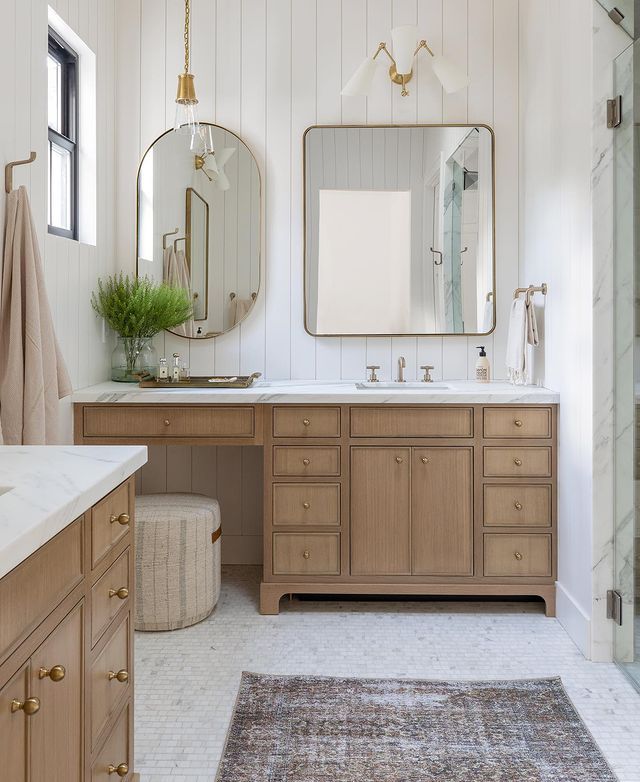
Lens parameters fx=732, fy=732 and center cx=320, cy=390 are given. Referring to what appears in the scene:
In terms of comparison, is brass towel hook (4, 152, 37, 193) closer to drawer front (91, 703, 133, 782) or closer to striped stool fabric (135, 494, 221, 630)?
striped stool fabric (135, 494, 221, 630)

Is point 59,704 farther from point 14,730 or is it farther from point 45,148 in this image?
point 45,148

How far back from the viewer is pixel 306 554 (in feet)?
9.79

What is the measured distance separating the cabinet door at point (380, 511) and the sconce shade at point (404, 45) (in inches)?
69.4

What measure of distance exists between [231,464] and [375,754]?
1.84 metres

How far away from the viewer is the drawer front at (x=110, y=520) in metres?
1.38

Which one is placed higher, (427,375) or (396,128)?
(396,128)

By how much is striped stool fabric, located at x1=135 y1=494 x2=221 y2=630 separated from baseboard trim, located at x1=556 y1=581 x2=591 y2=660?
1.40m

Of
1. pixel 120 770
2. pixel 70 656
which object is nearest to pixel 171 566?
pixel 120 770

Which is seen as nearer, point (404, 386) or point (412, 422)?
point (412, 422)

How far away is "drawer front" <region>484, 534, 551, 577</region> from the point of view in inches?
A: 117

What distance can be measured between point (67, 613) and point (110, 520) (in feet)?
0.92

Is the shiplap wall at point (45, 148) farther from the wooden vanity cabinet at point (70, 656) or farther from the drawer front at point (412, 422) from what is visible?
the wooden vanity cabinet at point (70, 656)

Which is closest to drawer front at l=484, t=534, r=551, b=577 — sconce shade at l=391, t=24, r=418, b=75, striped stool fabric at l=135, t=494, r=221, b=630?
striped stool fabric at l=135, t=494, r=221, b=630

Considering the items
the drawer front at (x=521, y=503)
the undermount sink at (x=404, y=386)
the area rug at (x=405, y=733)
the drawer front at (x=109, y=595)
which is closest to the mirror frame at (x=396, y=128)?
the undermount sink at (x=404, y=386)
